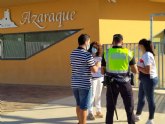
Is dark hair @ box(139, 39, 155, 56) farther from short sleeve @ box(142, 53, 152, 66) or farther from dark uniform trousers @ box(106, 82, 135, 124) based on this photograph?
dark uniform trousers @ box(106, 82, 135, 124)

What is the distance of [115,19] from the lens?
44.5 ft

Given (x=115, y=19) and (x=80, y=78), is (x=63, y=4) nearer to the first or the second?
(x=115, y=19)

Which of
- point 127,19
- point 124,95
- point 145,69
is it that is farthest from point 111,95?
point 127,19

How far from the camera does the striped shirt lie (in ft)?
22.4

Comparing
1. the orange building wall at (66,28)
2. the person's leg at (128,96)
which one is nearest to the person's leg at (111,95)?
the person's leg at (128,96)

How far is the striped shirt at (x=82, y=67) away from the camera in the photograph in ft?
22.4

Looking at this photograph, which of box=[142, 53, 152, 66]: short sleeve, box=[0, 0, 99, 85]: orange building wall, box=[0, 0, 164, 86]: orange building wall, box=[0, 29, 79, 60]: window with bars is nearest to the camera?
box=[142, 53, 152, 66]: short sleeve

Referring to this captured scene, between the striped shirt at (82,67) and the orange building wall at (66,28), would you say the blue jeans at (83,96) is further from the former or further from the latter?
the orange building wall at (66,28)

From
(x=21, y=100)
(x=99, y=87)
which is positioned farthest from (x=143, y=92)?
(x=21, y=100)

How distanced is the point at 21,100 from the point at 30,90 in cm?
223

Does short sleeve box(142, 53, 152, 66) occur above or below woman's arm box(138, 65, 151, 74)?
above

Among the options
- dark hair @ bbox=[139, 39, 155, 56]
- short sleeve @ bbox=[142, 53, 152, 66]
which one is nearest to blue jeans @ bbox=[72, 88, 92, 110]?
short sleeve @ bbox=[142, 53, 152, 66]

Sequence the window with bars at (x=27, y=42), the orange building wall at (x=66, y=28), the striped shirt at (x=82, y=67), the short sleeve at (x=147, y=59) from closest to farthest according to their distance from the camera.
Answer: the striped shirt at (x=82, y=67) → the short sleeve at (x=147, y=59) → the orange building wall at (x=66, y=28) → the window with bars at (x=27, y=42)

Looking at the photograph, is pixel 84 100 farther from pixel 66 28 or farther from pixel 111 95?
pixel 66 28
